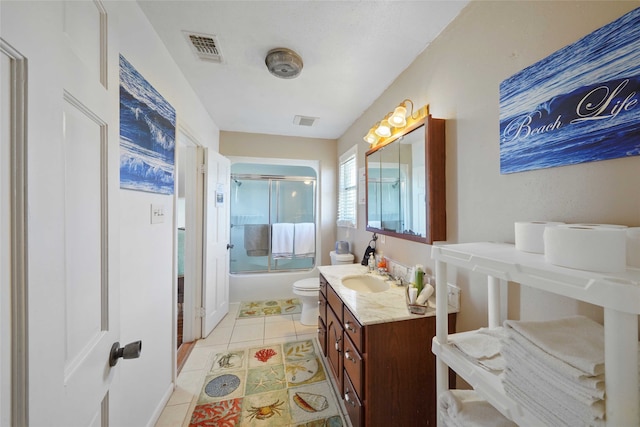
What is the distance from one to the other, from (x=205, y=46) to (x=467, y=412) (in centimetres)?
218

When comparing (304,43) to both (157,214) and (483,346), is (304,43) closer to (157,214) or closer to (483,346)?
(157,214)

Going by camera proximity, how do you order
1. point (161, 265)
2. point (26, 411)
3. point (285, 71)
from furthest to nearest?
1. point (285, 71)
2. point (161, 265)
3. point (26, 411)

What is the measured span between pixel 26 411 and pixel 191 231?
2081 mm

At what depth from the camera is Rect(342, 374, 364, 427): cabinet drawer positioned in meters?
1.17

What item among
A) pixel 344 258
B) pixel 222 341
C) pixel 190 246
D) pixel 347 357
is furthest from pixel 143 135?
pixel 344 258

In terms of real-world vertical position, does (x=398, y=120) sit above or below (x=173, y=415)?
above

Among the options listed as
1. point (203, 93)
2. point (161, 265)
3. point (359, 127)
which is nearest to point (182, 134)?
point (203, 93)

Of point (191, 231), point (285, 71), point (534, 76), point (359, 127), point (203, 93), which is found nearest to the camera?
point (534, 76)

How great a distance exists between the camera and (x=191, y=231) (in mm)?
2275

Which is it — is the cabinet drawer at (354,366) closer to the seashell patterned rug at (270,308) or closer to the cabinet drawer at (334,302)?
the cabinet drawer at (334,302)

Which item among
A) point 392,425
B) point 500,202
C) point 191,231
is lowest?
point 392,425

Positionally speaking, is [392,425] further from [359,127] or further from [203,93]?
[203,93]

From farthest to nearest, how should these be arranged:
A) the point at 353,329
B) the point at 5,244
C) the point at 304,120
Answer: the point at 304,120, the point at 353,329, the point at 5,244

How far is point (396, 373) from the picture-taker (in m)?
1.15
